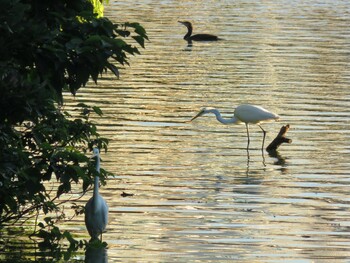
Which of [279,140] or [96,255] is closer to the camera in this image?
[96,255]

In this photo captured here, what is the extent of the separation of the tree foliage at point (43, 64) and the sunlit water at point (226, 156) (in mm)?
1989

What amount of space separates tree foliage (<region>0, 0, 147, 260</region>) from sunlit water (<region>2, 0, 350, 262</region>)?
6.53ft

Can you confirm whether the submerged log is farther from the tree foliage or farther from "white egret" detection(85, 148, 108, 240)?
the tree foliage

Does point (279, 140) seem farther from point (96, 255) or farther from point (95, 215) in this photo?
point (96, 255)

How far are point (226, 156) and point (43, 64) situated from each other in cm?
1009

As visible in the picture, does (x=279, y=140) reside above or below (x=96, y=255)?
below

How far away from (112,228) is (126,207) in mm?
1248

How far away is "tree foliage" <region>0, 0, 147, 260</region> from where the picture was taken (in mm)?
8375

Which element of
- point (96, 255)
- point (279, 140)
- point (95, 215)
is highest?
point (95, 215)

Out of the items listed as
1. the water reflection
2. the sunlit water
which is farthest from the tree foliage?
the sunlit water

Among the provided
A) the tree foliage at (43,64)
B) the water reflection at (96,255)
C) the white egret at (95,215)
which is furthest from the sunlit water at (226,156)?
the tree foliage at (43,64)

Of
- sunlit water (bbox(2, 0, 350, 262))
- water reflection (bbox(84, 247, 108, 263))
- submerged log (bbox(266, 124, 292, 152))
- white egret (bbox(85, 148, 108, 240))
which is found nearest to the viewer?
water reflection (bbox(84, 247, 108, 263))

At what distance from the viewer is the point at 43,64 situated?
29.4 feet

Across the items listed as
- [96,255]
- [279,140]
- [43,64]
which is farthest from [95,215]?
[279,140]
